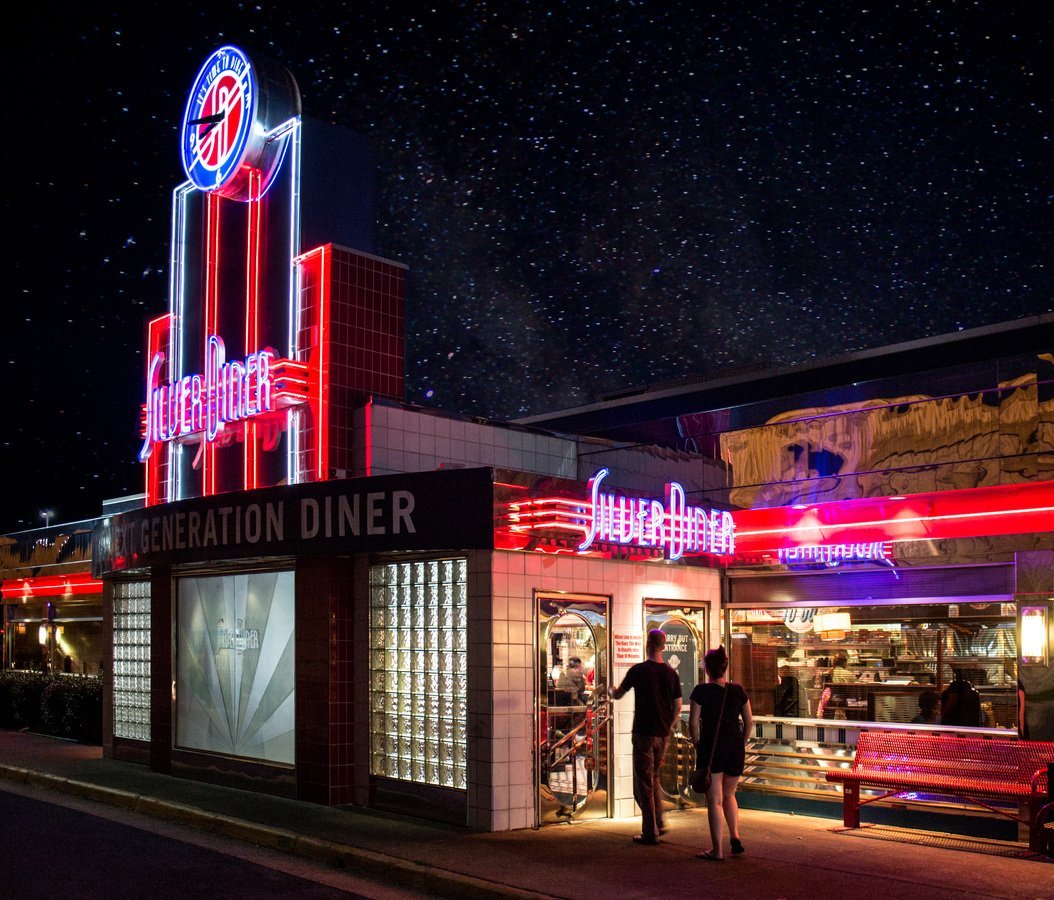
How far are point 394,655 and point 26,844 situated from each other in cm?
402

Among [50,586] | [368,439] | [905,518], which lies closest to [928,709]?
[905,518]

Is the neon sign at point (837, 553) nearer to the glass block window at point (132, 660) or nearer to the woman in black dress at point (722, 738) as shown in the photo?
the woman in black dress at point (722, 738)

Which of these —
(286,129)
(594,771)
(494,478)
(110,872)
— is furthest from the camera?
(286,129)

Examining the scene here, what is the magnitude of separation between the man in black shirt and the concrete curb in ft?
7.47

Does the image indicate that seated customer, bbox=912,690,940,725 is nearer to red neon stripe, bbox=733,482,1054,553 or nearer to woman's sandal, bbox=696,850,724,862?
red neon stripe, bbox=733,482,1054,553

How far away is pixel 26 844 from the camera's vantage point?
34.9 ft

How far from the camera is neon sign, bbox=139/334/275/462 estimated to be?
45.6 ft

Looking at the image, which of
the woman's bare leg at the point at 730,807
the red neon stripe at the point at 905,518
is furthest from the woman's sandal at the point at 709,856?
the red neon stripe at the point at 905,518

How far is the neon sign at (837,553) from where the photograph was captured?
12477 millimetres

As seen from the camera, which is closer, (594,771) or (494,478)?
(494,478)

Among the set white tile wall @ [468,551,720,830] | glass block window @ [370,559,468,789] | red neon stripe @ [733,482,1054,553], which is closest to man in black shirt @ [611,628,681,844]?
white tile wall @ [468,551,720,830]

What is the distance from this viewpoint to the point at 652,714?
1074 cm

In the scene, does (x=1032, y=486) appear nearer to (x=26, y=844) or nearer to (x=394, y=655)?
(x=394, y=655)

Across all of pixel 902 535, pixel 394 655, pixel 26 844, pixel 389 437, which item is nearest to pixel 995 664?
pixel 902 535
